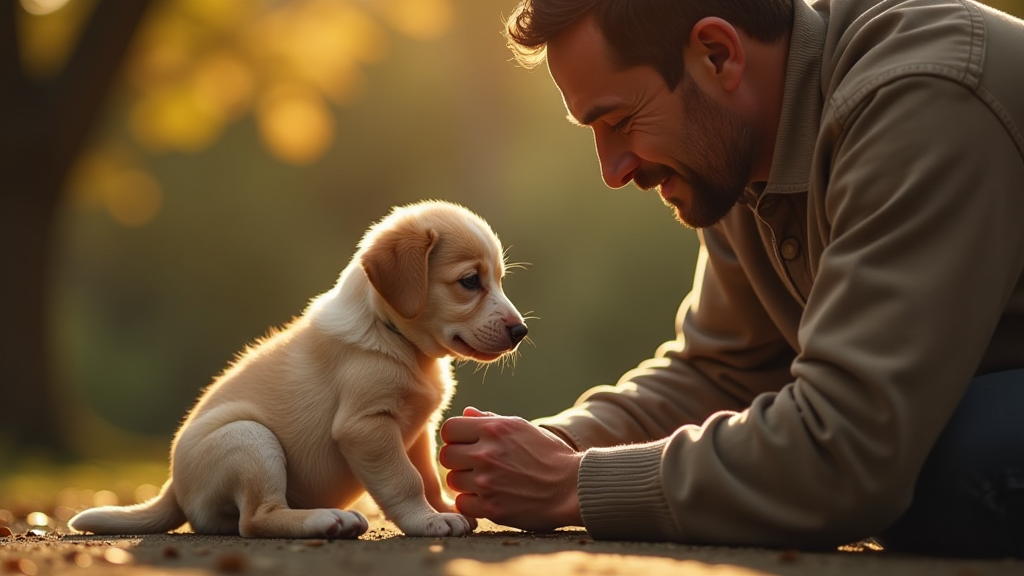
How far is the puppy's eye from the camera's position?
12.8ft

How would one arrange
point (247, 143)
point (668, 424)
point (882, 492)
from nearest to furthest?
point (882, 492), point (668, 424), point (247, 143)

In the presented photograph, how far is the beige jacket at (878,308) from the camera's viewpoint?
2.54 metres

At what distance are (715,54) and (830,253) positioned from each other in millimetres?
881

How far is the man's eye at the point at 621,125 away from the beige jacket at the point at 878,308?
0.58 metres

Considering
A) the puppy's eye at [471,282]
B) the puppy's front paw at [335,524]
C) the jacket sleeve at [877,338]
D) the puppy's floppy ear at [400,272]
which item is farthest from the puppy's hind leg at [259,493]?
the jacket sleeve at [877,338]

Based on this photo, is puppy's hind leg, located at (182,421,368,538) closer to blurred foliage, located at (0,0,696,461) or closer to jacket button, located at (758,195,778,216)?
jacket button, located at (758,195,778,216)

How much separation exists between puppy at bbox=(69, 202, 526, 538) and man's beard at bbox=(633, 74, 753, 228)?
2.71ft

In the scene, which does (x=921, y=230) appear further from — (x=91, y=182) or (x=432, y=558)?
(x=91, y=182)

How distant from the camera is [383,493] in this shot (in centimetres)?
338

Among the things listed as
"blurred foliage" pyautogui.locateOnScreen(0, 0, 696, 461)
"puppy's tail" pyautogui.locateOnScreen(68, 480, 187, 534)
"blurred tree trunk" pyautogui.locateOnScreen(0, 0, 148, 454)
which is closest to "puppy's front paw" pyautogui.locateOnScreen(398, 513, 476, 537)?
"puppy's tail" pyautogui.locateOnScreen(68, 480, 187, 534)

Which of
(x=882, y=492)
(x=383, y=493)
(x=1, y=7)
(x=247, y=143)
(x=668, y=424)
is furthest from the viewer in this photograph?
(x=247, y=143)

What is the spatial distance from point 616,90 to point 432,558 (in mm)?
1539

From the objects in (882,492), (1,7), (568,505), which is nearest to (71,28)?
(1,7)

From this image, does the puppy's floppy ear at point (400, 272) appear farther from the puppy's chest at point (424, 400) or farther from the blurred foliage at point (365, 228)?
the blurred foliage at point (365, 228)
